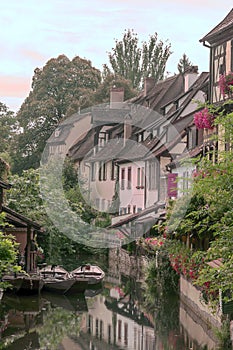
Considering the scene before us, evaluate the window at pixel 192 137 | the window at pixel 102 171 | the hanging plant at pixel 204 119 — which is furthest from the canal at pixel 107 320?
the window at pixel 102 171

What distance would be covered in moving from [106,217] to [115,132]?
722 cm

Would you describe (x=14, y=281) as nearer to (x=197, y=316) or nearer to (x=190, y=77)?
(x=197, y=316)

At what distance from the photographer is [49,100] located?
195 feet

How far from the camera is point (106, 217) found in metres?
47.5

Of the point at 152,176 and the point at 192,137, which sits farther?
the point at 152,176

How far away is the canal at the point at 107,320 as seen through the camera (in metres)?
19.3

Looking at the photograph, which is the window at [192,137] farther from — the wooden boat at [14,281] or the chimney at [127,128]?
the chimney at [127,128]

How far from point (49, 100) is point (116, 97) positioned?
6.52 m

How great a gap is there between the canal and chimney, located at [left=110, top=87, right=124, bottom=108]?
22.8 m

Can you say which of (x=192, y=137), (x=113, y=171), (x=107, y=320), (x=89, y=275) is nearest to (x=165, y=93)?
(x=113, y=171)

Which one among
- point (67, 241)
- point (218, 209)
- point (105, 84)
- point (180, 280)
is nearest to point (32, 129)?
point (105, 84)

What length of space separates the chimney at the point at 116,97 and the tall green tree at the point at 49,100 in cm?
222

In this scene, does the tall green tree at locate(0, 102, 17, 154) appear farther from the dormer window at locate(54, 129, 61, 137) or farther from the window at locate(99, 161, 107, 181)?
the window at locate(99, 161, 107, 181)

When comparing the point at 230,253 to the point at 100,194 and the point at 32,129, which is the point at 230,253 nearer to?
the point at 100,194
